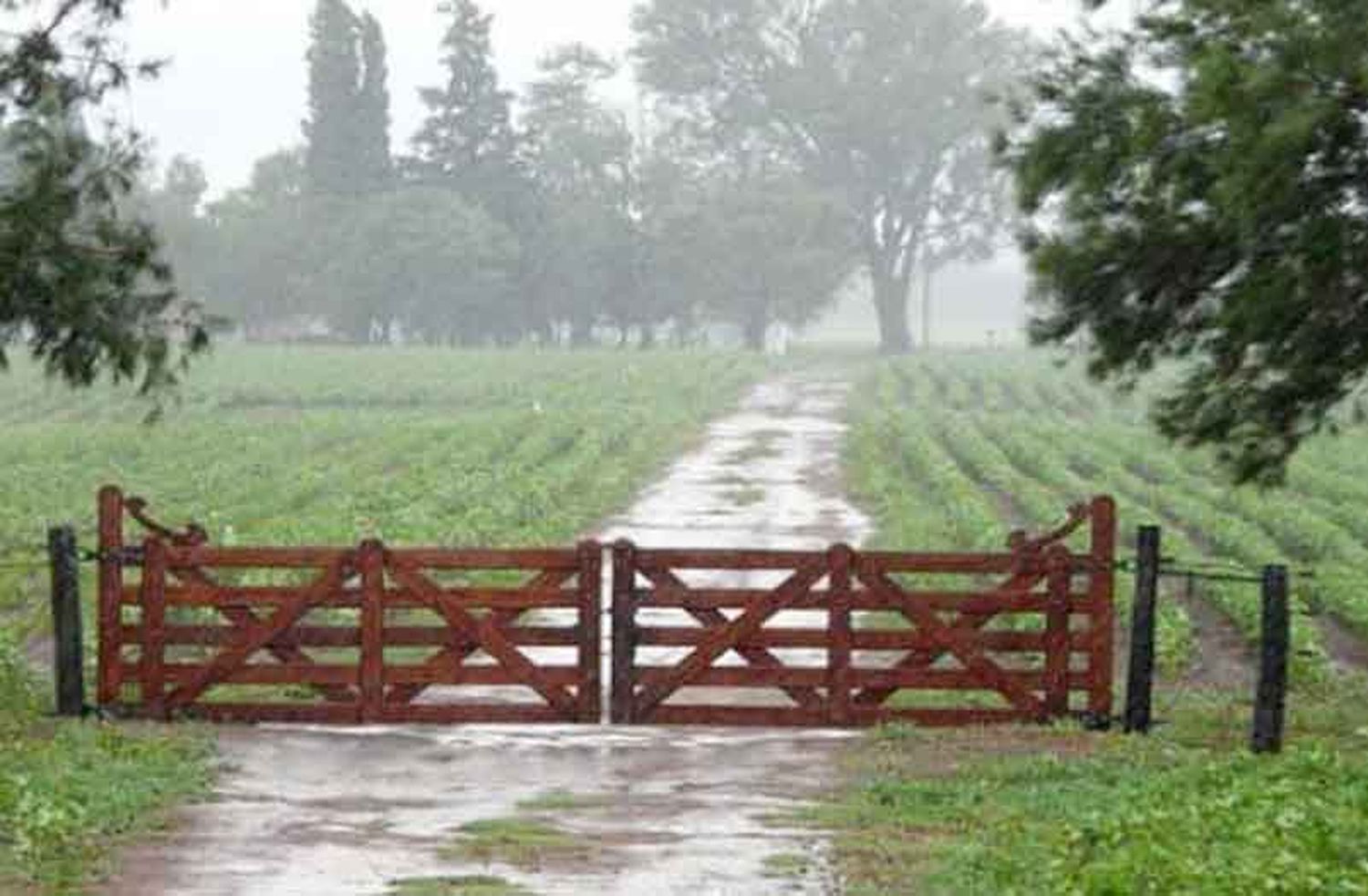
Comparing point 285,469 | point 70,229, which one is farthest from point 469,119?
point 70,229

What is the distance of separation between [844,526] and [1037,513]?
3.35 metres

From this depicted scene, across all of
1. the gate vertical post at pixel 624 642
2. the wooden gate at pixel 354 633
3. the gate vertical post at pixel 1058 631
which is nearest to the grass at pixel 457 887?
the wooden gate at pixel 354 633

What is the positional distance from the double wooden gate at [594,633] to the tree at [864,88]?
4060 inches

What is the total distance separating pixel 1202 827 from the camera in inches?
492

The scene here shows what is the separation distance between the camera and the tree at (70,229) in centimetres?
1861

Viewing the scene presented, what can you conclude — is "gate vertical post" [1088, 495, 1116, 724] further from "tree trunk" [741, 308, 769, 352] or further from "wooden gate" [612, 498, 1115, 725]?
"tree trunk" [741, 308, 769, 352]

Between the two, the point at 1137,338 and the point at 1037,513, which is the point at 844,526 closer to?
the point at 1037,513

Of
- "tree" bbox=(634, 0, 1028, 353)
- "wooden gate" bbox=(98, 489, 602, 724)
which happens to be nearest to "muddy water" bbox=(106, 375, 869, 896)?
"wooden gate" bbox=(98, 489, 602, 724)

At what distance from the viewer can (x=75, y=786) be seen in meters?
14.7

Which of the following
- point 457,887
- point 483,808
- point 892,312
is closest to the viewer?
point 457,887

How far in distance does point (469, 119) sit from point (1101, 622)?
105m

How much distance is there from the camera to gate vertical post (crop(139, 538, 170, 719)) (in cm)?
1850

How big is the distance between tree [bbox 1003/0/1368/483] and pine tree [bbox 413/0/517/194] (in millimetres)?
100748

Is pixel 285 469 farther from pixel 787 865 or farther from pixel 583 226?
pixel 583 226
